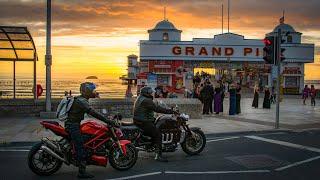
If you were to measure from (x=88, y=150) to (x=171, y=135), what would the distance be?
2.55 meters

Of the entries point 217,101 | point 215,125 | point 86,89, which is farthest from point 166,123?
point 217,101

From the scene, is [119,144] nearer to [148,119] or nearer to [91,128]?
[91,128]

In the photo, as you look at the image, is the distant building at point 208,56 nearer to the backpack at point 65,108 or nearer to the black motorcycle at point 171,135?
the black motorcycle at point 171,135

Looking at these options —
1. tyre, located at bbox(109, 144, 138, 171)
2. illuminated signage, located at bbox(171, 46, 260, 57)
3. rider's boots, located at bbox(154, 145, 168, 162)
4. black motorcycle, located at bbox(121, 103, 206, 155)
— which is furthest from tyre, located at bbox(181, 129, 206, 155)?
illuminated signage, located at bbox(171, 46, 260, 57)

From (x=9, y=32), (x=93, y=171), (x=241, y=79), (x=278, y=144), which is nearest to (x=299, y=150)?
(x=278, y=144)

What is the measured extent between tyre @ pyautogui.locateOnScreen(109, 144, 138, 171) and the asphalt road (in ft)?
0.46

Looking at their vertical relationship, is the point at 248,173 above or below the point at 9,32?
below

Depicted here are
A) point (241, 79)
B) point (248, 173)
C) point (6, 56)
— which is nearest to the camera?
point (248, 173)

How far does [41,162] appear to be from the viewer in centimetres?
949

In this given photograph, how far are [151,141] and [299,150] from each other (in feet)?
13.8

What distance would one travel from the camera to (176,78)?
164 feet

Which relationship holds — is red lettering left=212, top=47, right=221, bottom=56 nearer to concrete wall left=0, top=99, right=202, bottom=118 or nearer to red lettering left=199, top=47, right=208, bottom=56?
red lettering left=199, top=47, right=208, bottom=56

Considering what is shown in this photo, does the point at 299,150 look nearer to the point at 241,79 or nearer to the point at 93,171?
the point at 93,171

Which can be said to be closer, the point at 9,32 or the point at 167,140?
the point at 167,140
